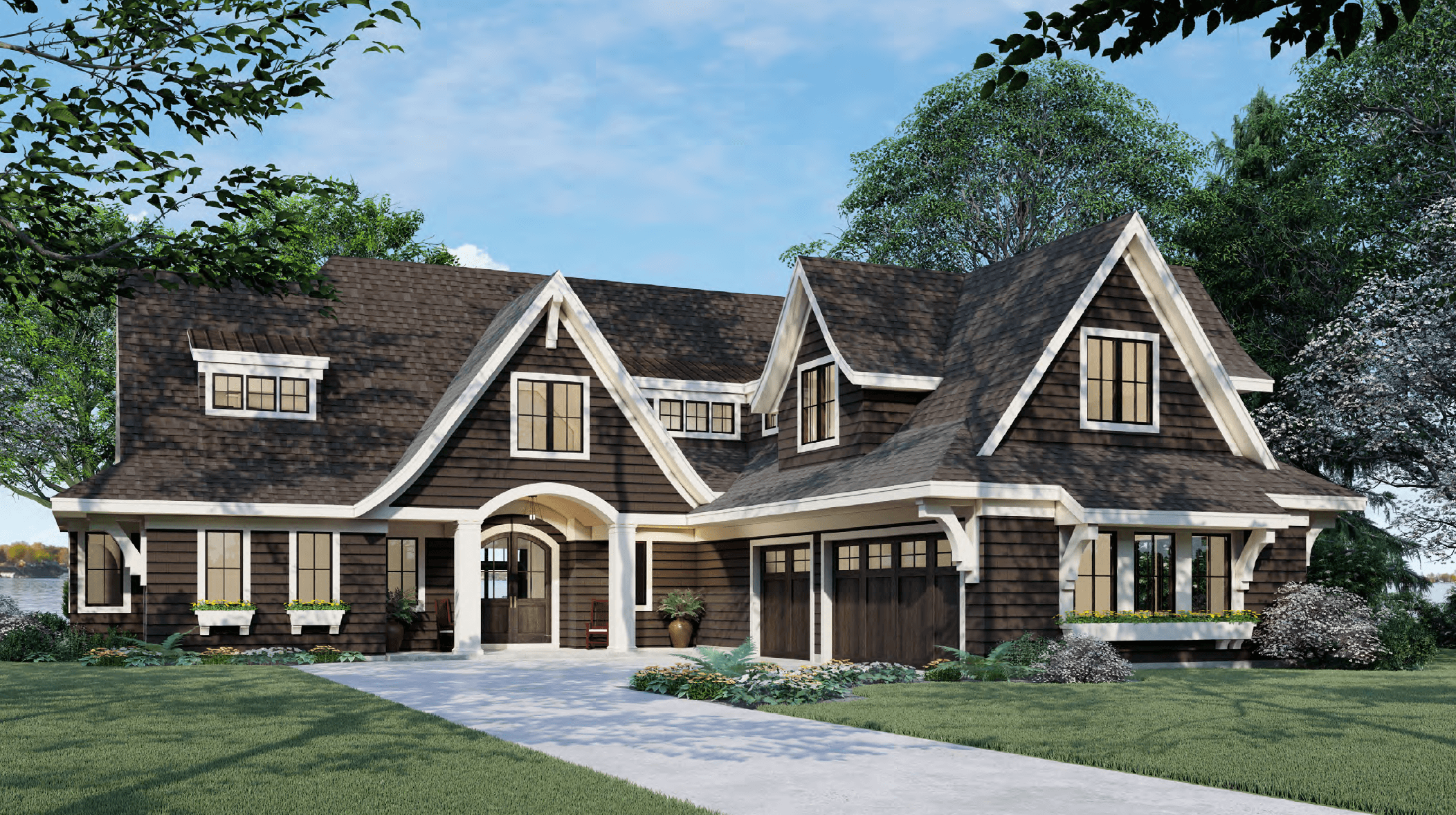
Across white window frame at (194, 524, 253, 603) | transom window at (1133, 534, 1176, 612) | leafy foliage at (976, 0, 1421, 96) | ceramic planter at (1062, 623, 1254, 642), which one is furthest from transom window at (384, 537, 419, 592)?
leafy foliage at (976, 0, 1421, 96)

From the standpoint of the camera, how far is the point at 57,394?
43406 mm

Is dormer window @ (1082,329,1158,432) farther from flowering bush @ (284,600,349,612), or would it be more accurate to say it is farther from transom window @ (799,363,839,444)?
flowering bush @ (284,600,349,612)

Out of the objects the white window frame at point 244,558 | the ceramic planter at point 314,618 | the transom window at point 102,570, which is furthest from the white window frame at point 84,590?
the ceramic planter at point 314,618

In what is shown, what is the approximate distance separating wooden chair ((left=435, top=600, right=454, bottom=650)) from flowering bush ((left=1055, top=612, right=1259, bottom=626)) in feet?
39.5

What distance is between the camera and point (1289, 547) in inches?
926

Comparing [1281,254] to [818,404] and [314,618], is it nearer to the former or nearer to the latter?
[818,404]

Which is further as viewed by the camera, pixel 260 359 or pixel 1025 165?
pixel 1025 165

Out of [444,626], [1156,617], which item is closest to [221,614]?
[444,626]

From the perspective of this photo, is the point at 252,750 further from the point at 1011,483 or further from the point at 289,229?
the point at 1011,483

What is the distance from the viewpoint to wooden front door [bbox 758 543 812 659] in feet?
85.0

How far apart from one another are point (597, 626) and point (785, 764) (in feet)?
59.4

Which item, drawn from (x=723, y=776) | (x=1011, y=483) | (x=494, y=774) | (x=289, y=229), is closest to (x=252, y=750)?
(x=494, y=774)

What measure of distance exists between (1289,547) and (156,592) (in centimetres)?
1892

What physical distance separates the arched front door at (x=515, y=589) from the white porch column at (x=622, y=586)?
2150 mm
